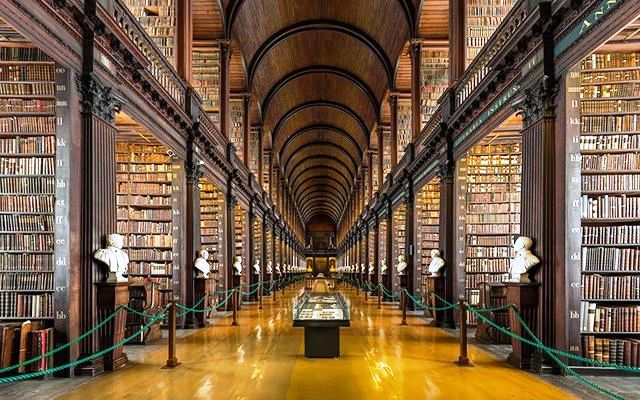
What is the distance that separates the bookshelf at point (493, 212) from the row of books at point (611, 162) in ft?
15.5

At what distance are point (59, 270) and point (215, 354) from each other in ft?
8.32

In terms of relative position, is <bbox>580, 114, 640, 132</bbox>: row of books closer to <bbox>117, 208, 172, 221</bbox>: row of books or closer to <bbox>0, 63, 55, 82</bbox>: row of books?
<bbox>0, 63, 55, 82</bbox>: row of books

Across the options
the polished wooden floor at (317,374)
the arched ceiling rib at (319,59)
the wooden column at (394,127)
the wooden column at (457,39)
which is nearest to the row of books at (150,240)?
the polished wooden floor at (317,374)

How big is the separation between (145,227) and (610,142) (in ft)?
27.2

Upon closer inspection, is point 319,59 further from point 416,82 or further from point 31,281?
point 31,281

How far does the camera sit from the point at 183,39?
11.2m

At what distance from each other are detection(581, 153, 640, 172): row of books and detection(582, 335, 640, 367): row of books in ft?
6.20

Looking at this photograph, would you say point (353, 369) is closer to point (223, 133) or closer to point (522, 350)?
point (522, 350)

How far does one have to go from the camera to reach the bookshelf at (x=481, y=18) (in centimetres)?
1066

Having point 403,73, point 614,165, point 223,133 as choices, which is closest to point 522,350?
point 614,165

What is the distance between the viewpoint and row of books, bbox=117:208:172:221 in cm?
1155

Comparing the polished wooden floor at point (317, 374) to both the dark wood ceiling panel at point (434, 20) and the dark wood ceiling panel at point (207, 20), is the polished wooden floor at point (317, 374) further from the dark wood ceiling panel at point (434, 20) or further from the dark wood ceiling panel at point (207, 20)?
the dark wood ceiling panel at point (207, 20)

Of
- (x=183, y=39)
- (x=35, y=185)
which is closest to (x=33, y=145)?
(x=35, y=185)

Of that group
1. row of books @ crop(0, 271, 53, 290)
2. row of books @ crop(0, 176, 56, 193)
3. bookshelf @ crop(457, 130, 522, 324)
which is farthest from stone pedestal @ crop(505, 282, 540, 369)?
row of books @ crop(0, 176, 56, 193)
